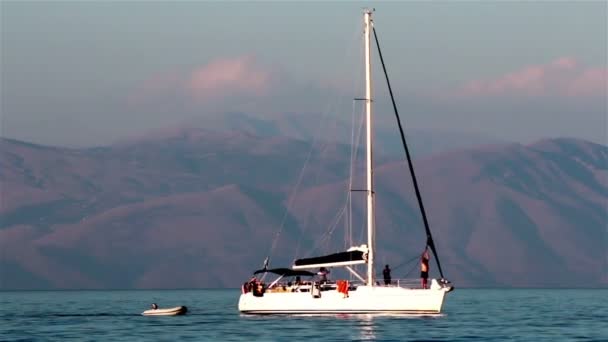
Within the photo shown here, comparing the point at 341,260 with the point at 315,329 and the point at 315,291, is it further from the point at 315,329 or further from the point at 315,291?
the point at 315,329

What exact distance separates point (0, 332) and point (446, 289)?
29.9m

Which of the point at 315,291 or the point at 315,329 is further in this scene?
the point at 315,291

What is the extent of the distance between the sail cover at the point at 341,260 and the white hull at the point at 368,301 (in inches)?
82.2

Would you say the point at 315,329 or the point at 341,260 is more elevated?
the point at 341,260

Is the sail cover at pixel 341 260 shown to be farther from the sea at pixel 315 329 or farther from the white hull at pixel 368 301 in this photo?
the sea at pixel 315 329

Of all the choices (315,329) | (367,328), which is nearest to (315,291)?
(315,329)

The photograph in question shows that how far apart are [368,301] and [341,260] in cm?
419

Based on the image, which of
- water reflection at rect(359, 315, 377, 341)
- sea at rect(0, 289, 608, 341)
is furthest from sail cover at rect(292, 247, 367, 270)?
water reflection at rect(359, 315, 377, 341)

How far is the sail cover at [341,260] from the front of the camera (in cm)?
8888

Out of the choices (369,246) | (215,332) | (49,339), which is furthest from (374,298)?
(49,339)

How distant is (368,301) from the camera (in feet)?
288

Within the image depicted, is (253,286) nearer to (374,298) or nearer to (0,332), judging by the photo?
(374,298)

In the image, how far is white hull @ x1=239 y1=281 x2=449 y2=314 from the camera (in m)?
87.3

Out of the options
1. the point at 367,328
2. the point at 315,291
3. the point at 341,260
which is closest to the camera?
the point at 367,328
